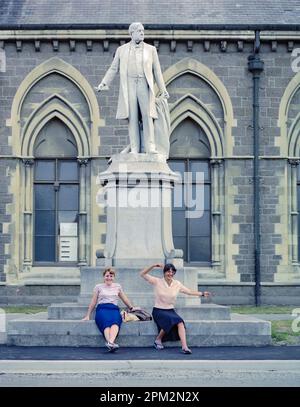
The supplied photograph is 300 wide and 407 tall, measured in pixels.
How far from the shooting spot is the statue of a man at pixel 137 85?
54.4ft

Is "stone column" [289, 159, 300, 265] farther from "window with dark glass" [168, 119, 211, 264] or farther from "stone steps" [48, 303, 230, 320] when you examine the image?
"stone steps" [48, 303, 230, 320]

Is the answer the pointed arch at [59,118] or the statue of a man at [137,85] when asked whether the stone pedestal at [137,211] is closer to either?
the statue of a man at [137,85]

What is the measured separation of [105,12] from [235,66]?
14.4ft

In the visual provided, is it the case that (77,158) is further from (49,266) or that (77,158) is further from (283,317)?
(283,317)

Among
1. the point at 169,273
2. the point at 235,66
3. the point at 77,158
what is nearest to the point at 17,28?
the point at 77,158

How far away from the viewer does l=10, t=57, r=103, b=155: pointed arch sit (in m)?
26.5

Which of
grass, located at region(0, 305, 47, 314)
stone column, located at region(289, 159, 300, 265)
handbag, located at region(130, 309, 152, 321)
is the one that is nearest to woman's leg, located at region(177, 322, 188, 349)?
handbag, located at region(130, 309, 152, 321)

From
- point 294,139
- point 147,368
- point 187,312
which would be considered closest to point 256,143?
point 294,139

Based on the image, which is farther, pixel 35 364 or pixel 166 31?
pixel 166 31

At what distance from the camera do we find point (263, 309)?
24484 millimetres

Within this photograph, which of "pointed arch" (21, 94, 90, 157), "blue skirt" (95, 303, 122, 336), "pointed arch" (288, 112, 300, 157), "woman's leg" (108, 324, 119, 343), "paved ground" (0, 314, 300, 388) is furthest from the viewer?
"pointed arch" (288, 112, 300, 157)

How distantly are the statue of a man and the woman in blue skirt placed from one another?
10.9ft

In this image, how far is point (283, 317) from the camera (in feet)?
67.9

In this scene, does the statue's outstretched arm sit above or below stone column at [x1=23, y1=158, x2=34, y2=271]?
above
